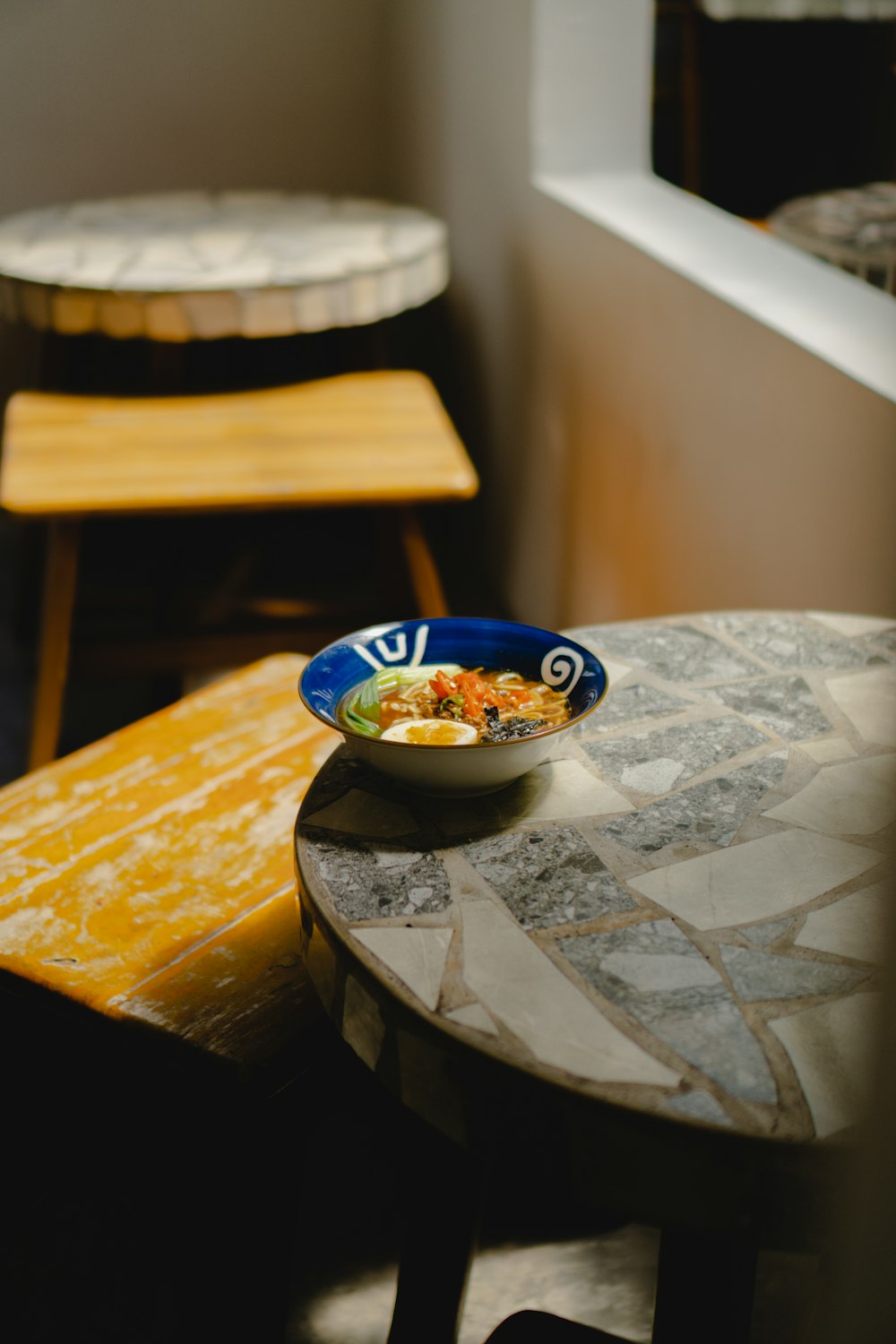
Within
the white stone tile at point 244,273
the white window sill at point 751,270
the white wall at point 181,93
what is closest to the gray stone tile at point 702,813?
the white window sill at point 751,270

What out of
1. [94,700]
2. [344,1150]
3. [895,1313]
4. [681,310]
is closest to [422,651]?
[895,1313]

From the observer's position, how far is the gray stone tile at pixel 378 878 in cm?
81

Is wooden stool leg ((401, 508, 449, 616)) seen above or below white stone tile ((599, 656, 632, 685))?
below

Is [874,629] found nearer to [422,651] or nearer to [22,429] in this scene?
[422,651]

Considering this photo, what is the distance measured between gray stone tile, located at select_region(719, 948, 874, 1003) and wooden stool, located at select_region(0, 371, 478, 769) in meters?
1.29

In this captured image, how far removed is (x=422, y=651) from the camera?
107 centimetres

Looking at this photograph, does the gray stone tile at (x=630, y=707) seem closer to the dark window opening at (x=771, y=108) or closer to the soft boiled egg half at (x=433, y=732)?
the soft boiled egg half at (x=433, y=732)

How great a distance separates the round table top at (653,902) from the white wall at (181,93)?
2.81 m

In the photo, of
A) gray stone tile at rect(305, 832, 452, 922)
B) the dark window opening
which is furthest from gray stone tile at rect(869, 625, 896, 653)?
the dark window opening

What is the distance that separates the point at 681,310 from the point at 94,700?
5.35 ft

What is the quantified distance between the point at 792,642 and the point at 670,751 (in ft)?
0.85

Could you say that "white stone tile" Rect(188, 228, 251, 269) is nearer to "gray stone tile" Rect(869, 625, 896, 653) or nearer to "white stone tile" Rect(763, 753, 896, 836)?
"gray stone tile" Rect(869, 625, 896, 653)

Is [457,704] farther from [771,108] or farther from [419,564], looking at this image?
[771,108]

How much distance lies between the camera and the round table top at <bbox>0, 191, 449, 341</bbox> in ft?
7.06
